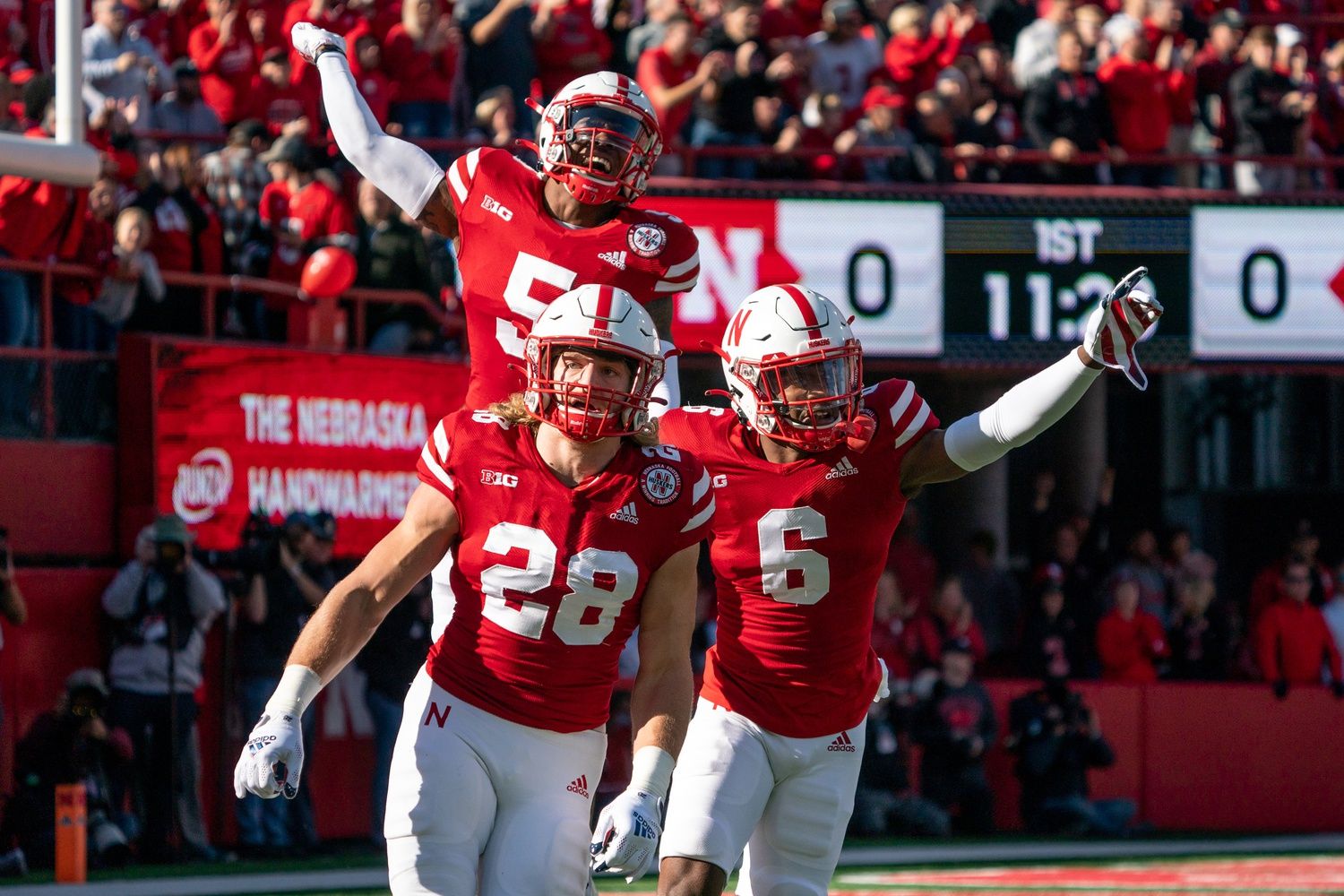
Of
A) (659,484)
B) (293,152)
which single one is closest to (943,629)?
(293,152)

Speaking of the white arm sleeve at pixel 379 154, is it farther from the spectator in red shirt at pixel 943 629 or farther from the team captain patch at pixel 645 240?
the spectator in red shirt at pixel 943 629

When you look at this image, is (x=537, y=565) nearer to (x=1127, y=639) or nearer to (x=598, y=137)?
(x=598, y=137)

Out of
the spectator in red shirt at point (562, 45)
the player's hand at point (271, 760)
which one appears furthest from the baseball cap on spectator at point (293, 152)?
the player's hand at point (271, 760)

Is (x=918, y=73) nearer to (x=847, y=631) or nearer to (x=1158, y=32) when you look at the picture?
(x=1158, y=32)

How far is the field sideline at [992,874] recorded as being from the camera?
1005 centimetres

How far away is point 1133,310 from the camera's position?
226 inches

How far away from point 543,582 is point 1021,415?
1466 millimetres

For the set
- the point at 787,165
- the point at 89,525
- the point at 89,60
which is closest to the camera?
the point at 89,525

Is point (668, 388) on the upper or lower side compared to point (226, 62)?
lower

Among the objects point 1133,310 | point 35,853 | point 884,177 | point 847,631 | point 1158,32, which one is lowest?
point 35,853

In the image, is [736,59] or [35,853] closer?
[35,853]

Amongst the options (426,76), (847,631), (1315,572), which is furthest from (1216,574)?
(847,631)

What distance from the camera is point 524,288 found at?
20.1 feet

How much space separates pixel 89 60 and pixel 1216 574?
1102cm
